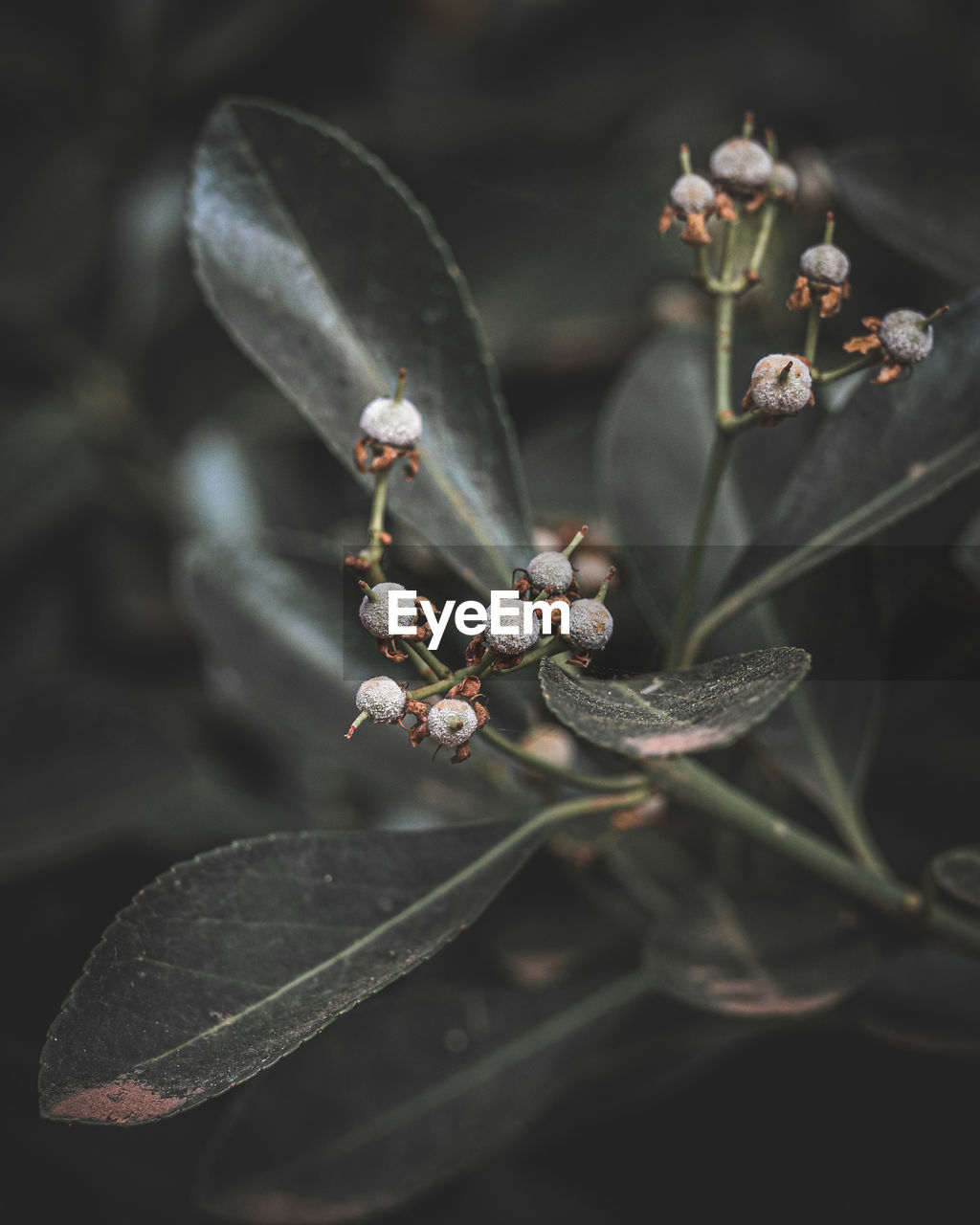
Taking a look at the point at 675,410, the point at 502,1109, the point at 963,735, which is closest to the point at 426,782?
the point at 502,1109

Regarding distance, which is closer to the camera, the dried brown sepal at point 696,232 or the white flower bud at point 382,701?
the white flower bud at point 382,701

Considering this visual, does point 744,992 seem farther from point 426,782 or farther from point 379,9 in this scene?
point 379,9

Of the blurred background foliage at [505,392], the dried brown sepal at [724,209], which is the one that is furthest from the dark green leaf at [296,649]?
the dried brown sepal at [724,209]

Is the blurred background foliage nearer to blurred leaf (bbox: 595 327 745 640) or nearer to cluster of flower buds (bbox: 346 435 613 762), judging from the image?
blurred leaf (bbox: 595 327 745 640)

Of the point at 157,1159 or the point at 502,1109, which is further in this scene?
the point at 157,1159

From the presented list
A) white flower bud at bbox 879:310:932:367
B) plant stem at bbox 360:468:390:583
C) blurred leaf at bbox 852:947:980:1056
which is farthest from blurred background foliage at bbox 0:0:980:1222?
plant stem at bbox 360:468:390:583

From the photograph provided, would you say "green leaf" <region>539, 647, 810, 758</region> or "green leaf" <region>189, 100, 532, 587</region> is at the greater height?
"green leaf" <region>189, 100, 532, 587</region>

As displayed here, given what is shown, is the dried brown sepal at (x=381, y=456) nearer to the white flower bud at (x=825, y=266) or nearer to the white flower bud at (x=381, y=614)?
the white flower bud at (x=381, y=614)
